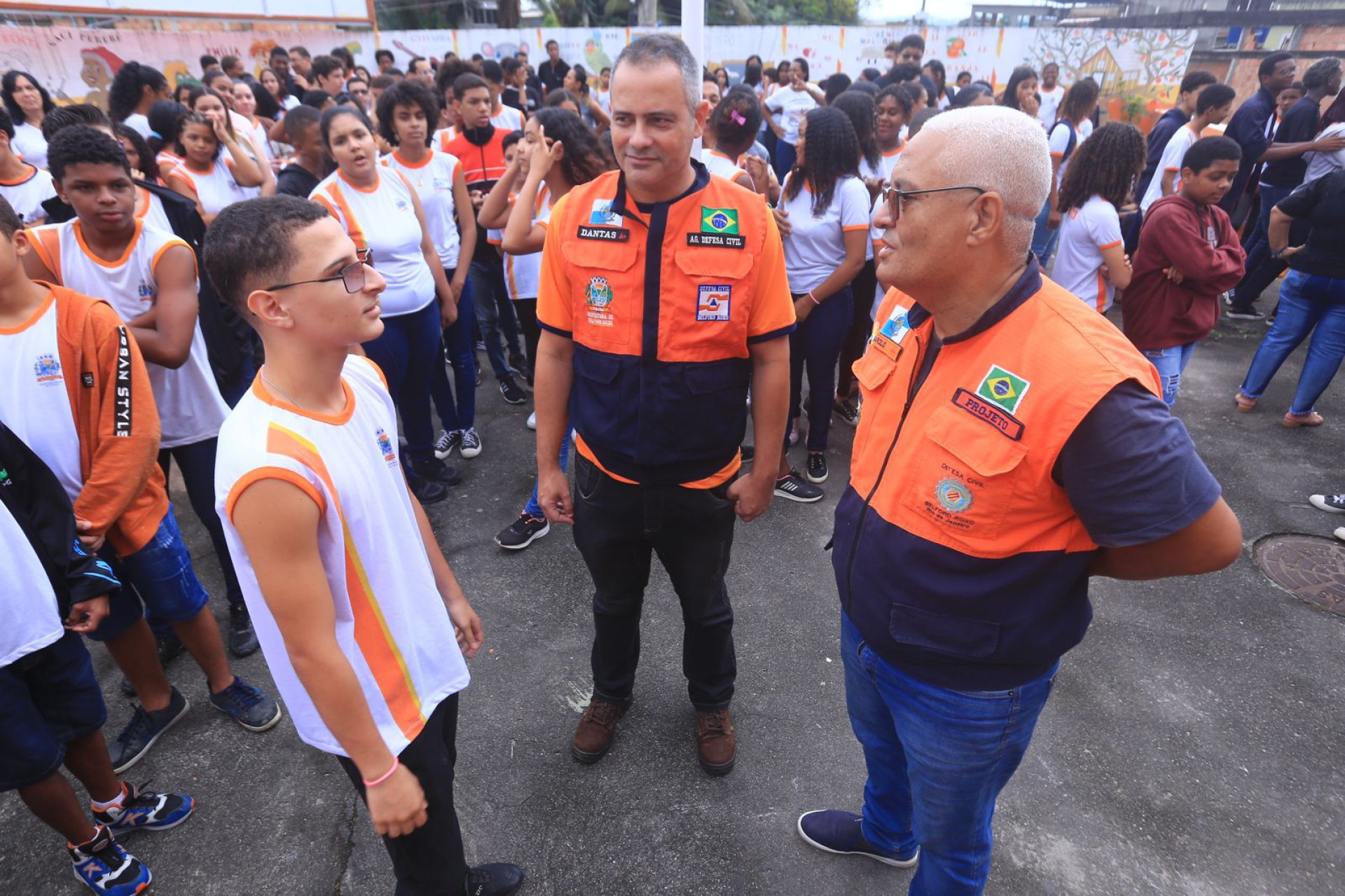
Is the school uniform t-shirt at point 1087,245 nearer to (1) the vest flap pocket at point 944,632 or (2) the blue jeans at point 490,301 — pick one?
(1) the vest flap pocket at point 944,632

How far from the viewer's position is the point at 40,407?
2.20 metres

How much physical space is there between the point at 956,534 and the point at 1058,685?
2047 millimetres

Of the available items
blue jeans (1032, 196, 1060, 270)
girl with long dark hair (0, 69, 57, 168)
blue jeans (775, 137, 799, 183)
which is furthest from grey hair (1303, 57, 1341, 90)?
girl with long dark hair (0, 69, 57, 168)

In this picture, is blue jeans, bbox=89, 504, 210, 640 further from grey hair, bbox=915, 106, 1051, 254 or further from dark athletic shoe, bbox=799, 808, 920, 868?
grey hair, bbox=915, 106, 1051, 254

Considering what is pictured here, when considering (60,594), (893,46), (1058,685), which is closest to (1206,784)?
(1058,685)

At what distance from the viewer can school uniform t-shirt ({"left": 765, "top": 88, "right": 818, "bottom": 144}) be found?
879cm

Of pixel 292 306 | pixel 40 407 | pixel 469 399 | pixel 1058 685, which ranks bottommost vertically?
pixel 1058 685

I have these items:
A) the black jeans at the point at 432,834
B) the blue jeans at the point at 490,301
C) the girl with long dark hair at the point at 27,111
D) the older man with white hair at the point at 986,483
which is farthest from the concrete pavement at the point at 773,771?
the girl with long dark hair at the point at 27,111

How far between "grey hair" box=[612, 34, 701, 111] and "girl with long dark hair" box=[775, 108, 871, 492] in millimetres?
1968

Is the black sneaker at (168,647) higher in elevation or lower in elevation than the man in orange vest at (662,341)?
lower

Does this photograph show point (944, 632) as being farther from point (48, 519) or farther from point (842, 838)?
point (48, 519)

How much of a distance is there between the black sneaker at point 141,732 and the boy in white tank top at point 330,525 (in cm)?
166

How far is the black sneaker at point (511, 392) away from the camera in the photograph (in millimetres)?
5645

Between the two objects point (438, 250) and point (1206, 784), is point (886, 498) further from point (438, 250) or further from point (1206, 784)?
point (438, 250)
